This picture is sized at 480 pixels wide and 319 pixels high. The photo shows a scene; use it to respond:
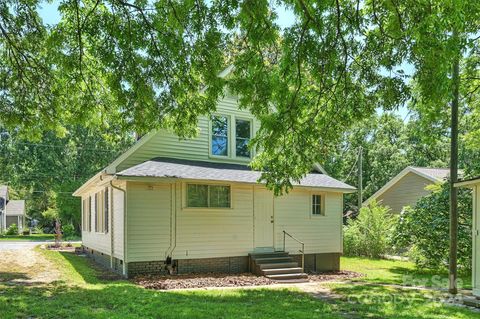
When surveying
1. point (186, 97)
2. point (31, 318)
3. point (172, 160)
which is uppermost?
point (186, 97)

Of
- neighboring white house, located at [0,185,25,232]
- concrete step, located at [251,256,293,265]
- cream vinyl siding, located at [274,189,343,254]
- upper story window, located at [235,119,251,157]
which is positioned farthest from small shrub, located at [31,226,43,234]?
concrete step, located at [251,256,293,265]

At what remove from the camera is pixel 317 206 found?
15406 mm

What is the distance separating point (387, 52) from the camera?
7.37m

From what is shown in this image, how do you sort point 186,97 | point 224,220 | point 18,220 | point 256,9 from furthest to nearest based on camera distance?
point 18,220
point 224,220
point 186,97
point 256,9

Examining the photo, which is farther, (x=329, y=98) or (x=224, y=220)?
(x=224, y=220)

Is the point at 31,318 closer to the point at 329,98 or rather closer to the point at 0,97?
the point at 0,97

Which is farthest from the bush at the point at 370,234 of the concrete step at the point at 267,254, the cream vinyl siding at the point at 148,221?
the cream vinyl siding at the point at 148,221

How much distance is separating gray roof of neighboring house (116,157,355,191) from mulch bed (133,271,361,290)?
286 centimetres

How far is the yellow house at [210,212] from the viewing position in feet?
39.4

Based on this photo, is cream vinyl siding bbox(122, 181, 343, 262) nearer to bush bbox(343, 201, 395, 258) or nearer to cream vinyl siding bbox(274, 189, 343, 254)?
cream vinyl siding bbox(274, 189, 343, 254)

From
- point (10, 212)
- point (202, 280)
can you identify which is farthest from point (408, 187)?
point (10, 212)

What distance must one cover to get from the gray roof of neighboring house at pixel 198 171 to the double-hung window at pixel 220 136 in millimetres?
575

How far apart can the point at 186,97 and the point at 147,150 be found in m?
4.79

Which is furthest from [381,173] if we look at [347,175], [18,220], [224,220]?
[18,220]
